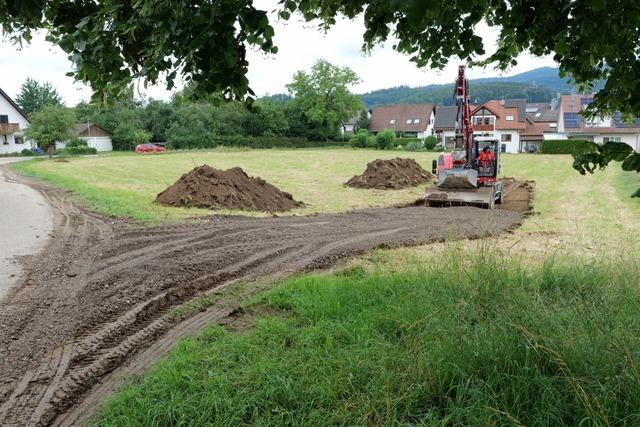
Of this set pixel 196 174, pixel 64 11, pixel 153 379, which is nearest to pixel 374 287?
pixel 153 379

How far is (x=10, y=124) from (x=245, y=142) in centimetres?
2729

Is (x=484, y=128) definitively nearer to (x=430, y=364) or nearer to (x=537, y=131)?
(x=537, y=131)

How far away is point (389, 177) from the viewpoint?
23.9 metres

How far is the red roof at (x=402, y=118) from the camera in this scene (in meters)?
86.4

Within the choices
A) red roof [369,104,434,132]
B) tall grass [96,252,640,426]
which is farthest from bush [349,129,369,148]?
tall grass [96,252,640,426]

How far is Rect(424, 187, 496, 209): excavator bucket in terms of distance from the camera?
56.6 ft

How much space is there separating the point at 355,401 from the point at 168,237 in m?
7.94

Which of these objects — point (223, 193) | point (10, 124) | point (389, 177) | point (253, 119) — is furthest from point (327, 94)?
point (223, 193)

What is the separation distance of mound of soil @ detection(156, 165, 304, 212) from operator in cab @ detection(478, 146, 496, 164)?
22.7 feet

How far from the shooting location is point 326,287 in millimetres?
6824

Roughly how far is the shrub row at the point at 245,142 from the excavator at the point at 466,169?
4631 centimetres

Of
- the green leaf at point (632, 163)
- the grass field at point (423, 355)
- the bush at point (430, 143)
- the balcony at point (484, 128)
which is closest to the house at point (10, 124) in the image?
the bush at point (430, 143)

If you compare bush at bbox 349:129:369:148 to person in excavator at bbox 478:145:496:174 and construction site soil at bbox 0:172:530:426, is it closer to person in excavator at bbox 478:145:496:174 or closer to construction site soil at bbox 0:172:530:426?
person in excavator at bbox 478:145:496:174

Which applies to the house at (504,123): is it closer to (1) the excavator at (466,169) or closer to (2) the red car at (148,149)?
(2) the red car at (148,149)
